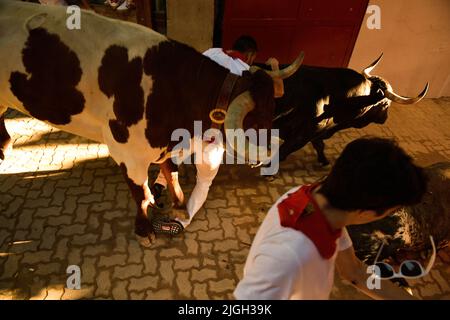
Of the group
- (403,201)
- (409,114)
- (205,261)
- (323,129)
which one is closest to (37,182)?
(205,261)

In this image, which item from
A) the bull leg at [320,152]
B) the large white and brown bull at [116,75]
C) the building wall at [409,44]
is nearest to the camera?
the large white and brown bull at [116,75]

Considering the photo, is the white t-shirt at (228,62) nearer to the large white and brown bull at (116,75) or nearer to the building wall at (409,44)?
the large white and brown bull at (116,75)

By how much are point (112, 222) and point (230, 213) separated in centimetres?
137

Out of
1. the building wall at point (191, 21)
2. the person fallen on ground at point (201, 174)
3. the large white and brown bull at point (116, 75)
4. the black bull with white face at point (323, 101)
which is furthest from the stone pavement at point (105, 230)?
the building wall at point (191, 21)

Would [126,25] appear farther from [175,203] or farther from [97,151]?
[97,151]

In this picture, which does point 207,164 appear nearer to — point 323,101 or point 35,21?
point 323,101

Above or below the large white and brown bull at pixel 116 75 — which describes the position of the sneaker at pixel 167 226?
below

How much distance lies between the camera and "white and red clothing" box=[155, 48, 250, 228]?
3105 millimetres

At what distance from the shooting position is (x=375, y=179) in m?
1.32

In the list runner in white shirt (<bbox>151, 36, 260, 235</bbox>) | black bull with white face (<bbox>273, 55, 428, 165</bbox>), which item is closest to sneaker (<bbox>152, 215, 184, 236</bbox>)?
runner in white shirt (<bbox>151, 36, 260, 235</bbox>)

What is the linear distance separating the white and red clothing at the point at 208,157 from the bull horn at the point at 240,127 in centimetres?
50

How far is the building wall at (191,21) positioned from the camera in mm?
4914

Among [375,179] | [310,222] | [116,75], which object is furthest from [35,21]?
[375,179]

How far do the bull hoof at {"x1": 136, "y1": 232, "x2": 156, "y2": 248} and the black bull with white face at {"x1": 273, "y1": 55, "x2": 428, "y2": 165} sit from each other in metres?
1.89
